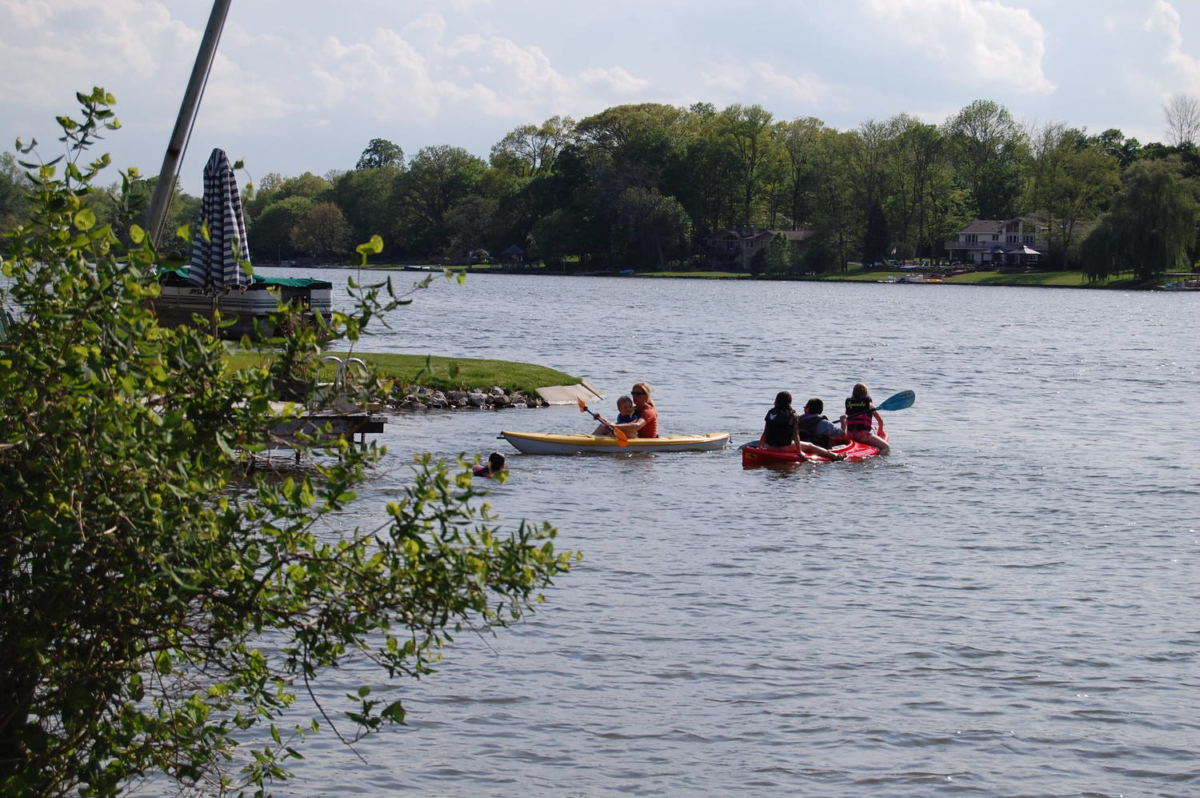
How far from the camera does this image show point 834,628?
38.3 feet

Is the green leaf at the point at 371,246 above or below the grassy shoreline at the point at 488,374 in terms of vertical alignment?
above

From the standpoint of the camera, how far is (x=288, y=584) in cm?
564

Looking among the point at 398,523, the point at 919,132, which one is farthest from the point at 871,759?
the point at 919,132

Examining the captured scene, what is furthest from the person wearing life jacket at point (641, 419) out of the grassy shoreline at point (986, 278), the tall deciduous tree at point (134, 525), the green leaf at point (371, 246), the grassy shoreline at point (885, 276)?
the grassy shoreline at point (986, 278)

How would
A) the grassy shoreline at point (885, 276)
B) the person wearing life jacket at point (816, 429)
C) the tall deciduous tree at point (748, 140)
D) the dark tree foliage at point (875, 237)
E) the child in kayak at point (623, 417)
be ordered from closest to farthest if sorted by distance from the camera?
the child in kayak at point (623, 417) < the person wearing life jacket at point (816, 429) < the grassy shoreline at point (885, 276) < the dark tree foliage at point (875, 237) < the tall deciduous tree at point (748, 140)

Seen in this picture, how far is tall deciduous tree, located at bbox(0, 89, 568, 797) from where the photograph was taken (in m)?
5.27

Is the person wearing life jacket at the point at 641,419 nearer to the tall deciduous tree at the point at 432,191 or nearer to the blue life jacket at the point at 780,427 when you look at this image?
the blue life jacket at the point at 780,427

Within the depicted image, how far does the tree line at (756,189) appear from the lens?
439ft

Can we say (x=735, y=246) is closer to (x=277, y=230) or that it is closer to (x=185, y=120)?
(x=277, y=230)

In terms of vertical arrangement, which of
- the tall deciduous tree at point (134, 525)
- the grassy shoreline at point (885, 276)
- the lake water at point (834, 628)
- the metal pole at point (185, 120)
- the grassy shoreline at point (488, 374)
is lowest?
the lake water at point (834, 628)

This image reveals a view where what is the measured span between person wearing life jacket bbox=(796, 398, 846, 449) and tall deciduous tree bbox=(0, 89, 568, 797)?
652 inches

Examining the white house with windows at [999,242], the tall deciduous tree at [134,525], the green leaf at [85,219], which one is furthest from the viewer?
the white house with windows at [999,242]

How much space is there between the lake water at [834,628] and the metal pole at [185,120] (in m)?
2.36

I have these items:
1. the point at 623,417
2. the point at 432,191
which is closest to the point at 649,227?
the point at 432,191
